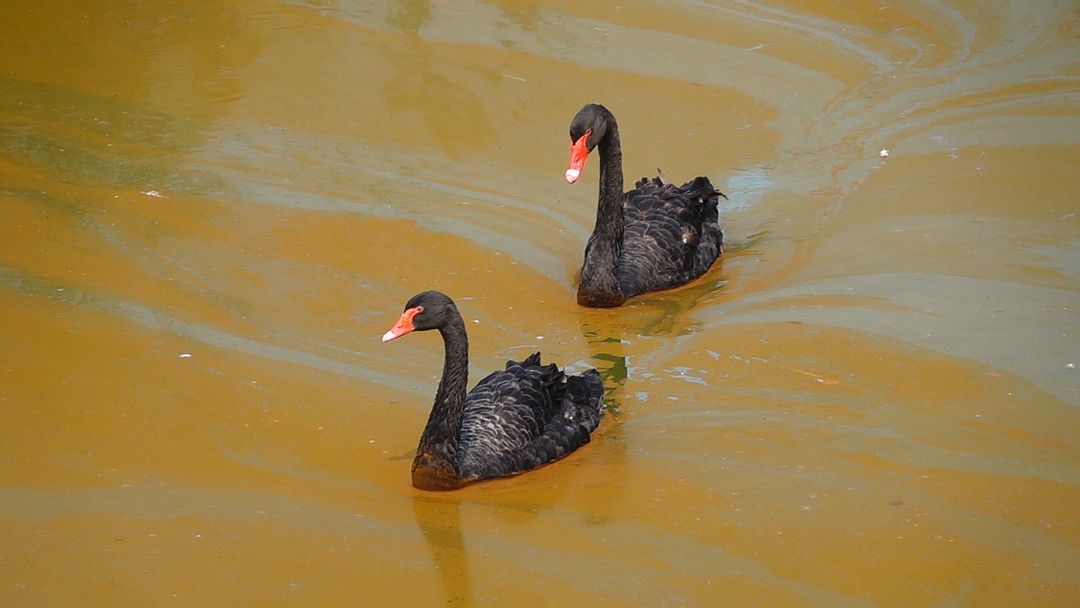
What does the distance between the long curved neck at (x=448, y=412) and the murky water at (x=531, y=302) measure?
0.18m

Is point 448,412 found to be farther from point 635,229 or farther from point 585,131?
point 635,229

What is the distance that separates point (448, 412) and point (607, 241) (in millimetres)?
2105

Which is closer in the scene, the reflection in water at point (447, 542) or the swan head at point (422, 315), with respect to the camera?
the reflection in water at point (447, 542)

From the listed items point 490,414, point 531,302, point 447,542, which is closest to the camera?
point 447,542

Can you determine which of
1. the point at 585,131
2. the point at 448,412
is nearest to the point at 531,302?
the point at 585,131

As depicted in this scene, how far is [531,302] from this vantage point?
6.50 metres

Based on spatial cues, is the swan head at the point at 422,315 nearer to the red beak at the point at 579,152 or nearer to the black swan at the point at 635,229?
the black swan at the point at 635,229

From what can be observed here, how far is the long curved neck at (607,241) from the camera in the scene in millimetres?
6465

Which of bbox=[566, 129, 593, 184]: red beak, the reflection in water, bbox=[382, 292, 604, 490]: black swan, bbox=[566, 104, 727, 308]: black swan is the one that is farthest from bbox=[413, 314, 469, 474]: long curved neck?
bbox=[566, 129, 593, 184]: red beak

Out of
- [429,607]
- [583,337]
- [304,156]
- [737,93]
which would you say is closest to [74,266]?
[304,156]

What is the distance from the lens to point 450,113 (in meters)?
8.86

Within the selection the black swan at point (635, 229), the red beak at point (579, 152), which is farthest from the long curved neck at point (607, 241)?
the red beak at point (579, 152)

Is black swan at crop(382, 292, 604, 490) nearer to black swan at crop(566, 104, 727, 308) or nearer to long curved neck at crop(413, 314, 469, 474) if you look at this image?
long curved neck at crop(413, 314, 469, 474)

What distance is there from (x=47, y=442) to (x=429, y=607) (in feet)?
6.15
